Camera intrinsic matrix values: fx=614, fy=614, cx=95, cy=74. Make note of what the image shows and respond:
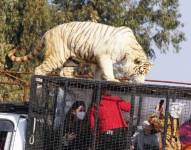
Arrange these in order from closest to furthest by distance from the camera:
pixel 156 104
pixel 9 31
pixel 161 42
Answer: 1. pixel 156 104
2. pixel 9 31
3. pixel 161 42

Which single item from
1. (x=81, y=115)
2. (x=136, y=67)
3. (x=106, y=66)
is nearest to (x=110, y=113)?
(x=81, y=115)

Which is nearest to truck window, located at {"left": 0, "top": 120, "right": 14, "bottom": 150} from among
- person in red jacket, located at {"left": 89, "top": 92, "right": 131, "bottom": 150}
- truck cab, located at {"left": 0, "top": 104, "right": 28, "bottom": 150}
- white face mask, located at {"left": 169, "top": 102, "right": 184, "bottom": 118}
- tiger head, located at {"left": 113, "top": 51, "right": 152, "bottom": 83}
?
truck cab, located at {"left": 0, "top": 104, "right": 28, "bottom": 150}

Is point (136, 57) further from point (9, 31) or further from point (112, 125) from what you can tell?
point (9, 31)

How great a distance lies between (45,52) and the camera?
7.22 meters

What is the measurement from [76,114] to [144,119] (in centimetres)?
58

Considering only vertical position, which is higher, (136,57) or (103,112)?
(136,57)

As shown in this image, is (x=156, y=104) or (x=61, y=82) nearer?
(x=156, y=104)

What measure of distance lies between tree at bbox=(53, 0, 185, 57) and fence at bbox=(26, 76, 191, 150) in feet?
47.2

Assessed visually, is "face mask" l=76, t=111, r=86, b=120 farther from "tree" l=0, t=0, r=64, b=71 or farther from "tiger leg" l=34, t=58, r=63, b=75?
"tree" l=0, t=0, r=64, b=71

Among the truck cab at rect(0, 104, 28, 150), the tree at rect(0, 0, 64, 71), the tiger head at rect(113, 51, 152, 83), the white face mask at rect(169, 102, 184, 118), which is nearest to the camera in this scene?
the white face mask at rect(169, 102, 184, 118)

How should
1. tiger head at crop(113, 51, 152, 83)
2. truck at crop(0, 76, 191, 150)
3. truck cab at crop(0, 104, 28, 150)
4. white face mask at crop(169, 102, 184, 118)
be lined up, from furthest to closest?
tiger head at crop(113, 51, 152, 83)
truck cab at crop(0, 104, 28, 150)
truck at crop(0, 76, 191, 150)
white face mask at crop(169, 102, 184, 118)

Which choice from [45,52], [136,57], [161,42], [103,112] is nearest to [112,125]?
[103,112]

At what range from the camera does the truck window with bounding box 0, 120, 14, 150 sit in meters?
5.17

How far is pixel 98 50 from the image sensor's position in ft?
21.4
